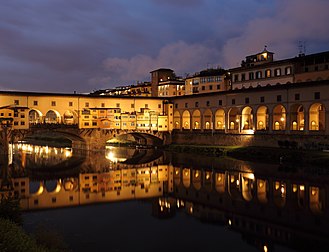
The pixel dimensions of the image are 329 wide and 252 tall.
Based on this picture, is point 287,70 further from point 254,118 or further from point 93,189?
point 93,189

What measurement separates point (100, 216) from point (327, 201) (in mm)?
17172

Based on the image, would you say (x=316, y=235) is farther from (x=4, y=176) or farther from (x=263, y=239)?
(x=4, y=176)

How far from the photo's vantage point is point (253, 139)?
194 feet

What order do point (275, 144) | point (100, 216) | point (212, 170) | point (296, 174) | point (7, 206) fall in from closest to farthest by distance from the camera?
1. point (7, 206)
2. point (100, 216)
3. point (296, 174)
4. point (212, 170)
5. point (275, 144)

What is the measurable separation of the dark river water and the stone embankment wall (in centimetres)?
915

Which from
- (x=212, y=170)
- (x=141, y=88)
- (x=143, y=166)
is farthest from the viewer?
(x=141, y=88)

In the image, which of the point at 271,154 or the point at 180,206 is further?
the point at 271,154

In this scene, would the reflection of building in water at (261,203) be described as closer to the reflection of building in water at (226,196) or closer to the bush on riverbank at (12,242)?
the reflection of building in water at (226,196)

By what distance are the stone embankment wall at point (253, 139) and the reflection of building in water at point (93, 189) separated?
21156 mm

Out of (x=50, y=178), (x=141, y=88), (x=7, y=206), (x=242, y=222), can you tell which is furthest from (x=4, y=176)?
(x=141, y=88)

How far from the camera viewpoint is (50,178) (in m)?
39.1

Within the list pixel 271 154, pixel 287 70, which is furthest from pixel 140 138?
pixel 271 154

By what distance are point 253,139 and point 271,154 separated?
9.25 metres

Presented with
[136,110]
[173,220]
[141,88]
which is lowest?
[173,220]
